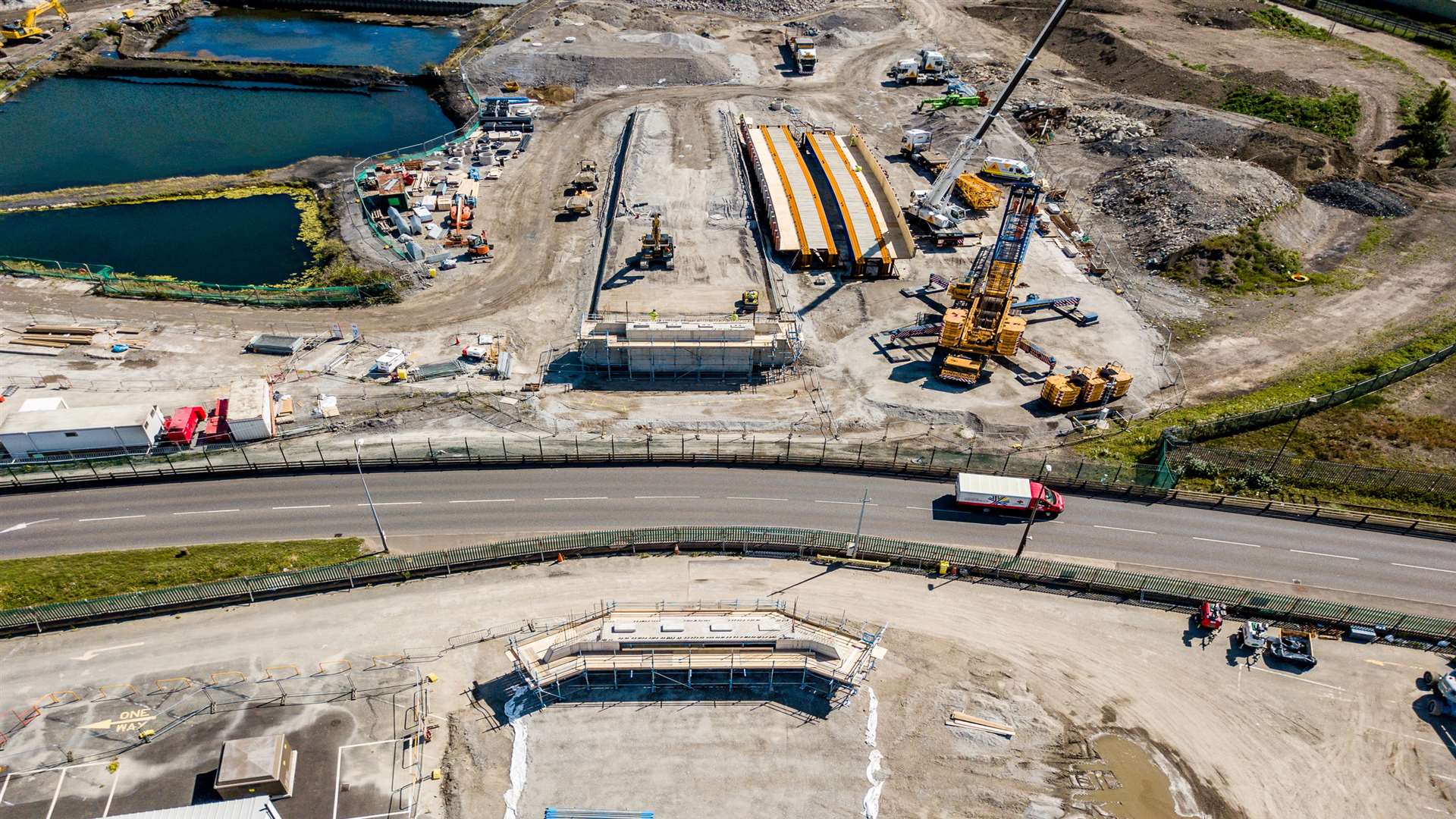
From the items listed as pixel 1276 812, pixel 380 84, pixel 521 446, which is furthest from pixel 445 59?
pixel 1276 812

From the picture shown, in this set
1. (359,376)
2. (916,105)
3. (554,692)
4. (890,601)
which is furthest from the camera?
(916,105)

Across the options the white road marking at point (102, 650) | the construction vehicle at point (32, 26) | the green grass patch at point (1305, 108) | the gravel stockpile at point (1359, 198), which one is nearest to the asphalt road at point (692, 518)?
the white road marking at point (102, 650)

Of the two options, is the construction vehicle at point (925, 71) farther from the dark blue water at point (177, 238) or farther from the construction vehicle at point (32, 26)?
the construction vehicle at point (32, 26)

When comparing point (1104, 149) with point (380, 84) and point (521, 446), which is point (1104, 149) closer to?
point (521, 446)

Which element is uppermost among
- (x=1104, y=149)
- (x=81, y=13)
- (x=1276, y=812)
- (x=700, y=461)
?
(x=81, y=13)

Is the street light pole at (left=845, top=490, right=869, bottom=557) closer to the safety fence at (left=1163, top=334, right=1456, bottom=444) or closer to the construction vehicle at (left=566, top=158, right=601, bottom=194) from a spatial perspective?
the safety fence at (left=1163, top=334, right=1456, bottom=444)

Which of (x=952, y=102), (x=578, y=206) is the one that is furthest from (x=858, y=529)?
(x=952, y=102)
